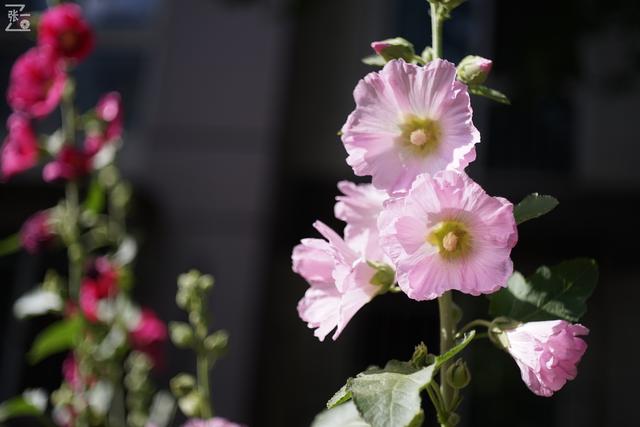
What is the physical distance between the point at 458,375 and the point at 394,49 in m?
0.25

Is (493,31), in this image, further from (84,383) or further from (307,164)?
(84,383)

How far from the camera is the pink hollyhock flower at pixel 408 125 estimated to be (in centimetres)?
54

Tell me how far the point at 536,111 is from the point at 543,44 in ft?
1.70

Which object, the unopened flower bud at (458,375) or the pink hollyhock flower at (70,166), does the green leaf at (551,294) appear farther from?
the pink hollyhock flower at (70,166)

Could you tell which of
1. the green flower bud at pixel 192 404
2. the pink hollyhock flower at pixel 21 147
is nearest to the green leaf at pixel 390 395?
the green flower bud at pixel 192 404

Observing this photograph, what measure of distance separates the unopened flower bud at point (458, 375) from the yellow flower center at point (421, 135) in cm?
15

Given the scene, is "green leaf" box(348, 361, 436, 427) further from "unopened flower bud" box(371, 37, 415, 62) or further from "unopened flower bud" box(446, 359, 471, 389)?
"unopened flower bud" box(371, 37, 415, 62)

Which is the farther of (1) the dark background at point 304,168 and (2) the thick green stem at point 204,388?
(1) the dark background at point 304,168

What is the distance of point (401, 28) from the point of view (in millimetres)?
4594

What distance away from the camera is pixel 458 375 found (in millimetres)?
540

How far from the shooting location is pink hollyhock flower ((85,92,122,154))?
4.09ft

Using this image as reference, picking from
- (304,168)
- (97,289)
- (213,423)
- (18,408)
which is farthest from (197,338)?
(304,168)

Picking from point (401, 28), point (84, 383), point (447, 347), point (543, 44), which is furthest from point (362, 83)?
point (401, 28)

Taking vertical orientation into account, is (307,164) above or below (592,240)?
above
